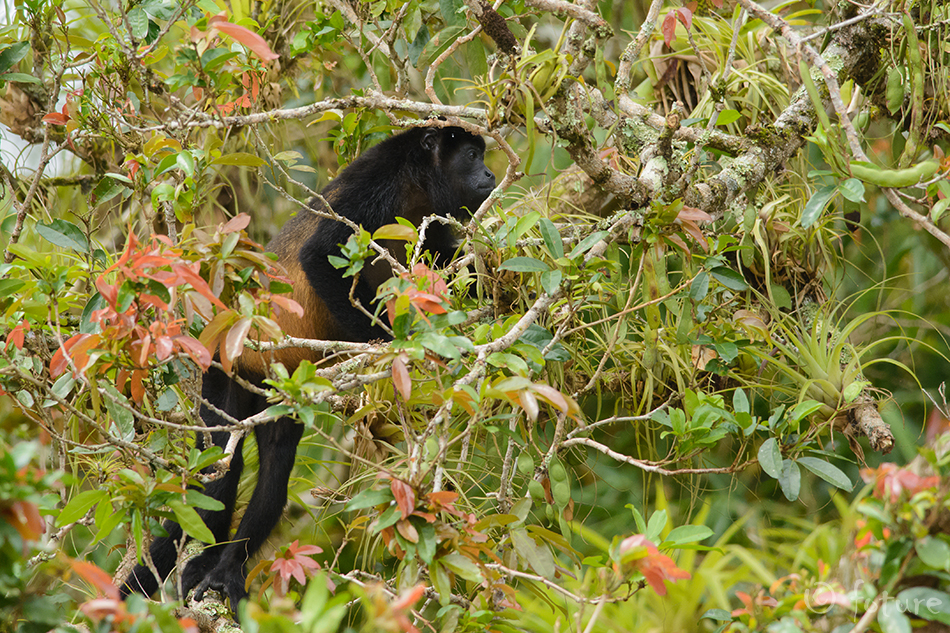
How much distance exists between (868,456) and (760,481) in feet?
1.32

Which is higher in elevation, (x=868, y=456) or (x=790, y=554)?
(x=790, y=554)

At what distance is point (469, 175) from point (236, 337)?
1811 mm

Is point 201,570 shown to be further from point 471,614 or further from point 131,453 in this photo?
point 471,614

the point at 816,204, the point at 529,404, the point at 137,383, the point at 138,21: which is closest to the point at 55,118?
the point at 138,21

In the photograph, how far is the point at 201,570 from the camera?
227cm

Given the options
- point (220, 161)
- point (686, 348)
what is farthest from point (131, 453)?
point (686, 348)

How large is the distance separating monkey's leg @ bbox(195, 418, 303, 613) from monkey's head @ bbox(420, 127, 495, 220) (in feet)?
3.60

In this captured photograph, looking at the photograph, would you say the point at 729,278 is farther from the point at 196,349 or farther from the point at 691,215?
the point at 196,349

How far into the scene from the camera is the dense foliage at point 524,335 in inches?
45.0

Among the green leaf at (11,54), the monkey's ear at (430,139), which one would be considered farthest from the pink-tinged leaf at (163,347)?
the monkey's ear at (430,139)

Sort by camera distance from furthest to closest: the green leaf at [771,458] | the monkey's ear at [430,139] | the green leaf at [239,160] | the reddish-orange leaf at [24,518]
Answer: the monkey's ear at [430,139] < the green leaf at [239,160] < the green leaf at [771,458] < the reddish-orange leaf at [24,518]

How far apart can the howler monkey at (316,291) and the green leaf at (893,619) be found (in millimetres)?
1342

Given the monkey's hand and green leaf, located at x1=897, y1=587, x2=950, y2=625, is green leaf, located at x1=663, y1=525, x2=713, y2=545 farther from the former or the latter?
the monkey's hand

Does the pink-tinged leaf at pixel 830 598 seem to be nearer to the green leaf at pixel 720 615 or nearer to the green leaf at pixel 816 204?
the green leaf at pixel 720 615
